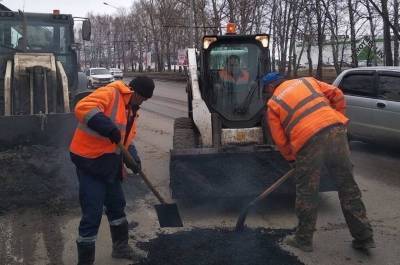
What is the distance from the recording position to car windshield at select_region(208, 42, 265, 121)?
25.0 feet

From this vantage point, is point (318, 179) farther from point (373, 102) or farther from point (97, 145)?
point (373, 102)

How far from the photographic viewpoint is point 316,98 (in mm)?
4602

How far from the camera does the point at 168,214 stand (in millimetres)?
4871

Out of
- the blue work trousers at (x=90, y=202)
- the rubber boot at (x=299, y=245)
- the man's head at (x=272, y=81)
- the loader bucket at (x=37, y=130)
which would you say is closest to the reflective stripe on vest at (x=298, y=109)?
the man's head at (x=272, y=81)

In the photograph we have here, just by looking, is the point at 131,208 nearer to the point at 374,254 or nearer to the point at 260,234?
the point at 260,234

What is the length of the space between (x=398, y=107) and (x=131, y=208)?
476 cm

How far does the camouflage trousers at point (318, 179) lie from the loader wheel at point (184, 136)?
2418 millimetres

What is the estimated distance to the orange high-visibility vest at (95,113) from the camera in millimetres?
4078

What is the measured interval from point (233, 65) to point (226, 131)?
117 centimetres

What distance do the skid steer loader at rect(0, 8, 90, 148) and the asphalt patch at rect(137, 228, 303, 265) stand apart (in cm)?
375

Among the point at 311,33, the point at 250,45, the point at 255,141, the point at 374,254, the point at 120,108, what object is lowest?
→ the point at 374,254

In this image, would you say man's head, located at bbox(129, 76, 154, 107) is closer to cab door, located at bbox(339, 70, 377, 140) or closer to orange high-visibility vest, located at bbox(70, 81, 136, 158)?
orange high-visibility vest, located at bbox(70, 81, 136, 158)

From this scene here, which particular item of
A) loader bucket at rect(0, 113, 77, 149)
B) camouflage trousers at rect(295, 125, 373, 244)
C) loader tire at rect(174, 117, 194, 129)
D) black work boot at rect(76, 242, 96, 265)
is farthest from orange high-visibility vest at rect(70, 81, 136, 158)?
loader bucket at rect(0, 113, 77, 149)

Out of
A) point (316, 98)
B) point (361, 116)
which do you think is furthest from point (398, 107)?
point (316, 98)
